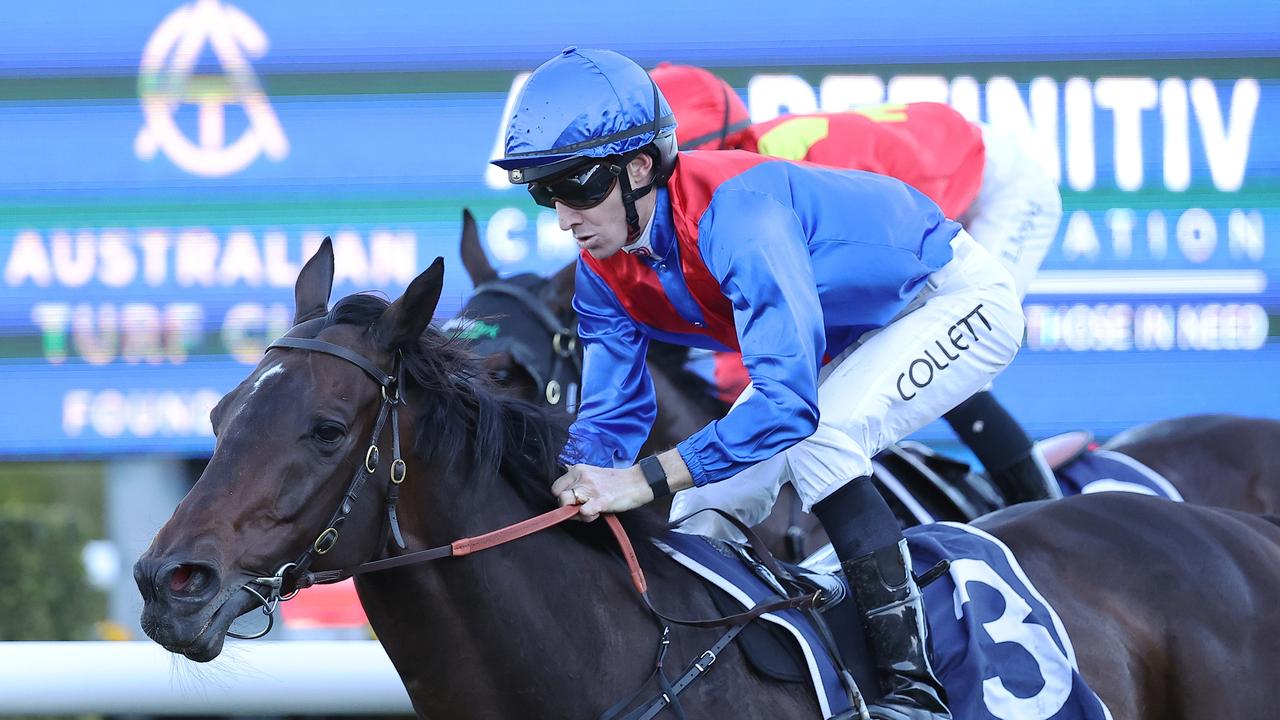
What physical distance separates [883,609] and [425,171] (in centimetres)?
285

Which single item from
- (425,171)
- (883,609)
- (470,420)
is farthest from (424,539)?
(425,171)

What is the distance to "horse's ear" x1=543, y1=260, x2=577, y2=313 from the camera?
11.5ft

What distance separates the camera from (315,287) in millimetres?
1973

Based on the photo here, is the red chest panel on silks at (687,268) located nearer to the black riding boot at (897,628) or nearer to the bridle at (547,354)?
the black riding boot at (897,628)

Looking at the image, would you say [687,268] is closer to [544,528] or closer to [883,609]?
[544,528]

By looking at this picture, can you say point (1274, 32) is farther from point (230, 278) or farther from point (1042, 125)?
point (230, 278)

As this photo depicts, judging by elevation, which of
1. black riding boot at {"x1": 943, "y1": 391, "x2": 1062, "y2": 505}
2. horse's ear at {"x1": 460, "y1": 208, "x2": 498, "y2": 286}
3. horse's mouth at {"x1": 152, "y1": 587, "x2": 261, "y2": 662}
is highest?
horse's mouth at {"x1": 152, "y1": 587, "x2": 261, "y2": 662}

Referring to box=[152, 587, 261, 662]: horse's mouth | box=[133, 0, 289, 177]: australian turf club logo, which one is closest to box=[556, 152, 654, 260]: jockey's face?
box=[152, 587, 261, 662]: horse's mouth

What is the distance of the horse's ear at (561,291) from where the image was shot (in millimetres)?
3498

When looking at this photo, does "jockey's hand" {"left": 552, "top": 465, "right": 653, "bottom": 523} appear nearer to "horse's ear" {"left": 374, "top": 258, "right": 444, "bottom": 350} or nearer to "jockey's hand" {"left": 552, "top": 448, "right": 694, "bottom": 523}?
"jockey's hand" {"left": 552, "top": 448, "right": 694, "bottom": 523}

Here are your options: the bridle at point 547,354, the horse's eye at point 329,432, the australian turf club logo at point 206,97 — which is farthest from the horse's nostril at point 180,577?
the australian turf club logo at point 206,97

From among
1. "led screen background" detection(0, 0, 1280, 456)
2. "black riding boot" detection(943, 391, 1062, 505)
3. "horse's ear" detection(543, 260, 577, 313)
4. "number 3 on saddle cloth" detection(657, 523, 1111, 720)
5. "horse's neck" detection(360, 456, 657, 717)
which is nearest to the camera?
"horse's neck" detection(360, 456, 657, 717)

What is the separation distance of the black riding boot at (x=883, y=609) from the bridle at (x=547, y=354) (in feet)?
4.00

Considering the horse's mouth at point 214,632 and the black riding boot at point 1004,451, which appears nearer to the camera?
the horse's mouth at point 214,632
